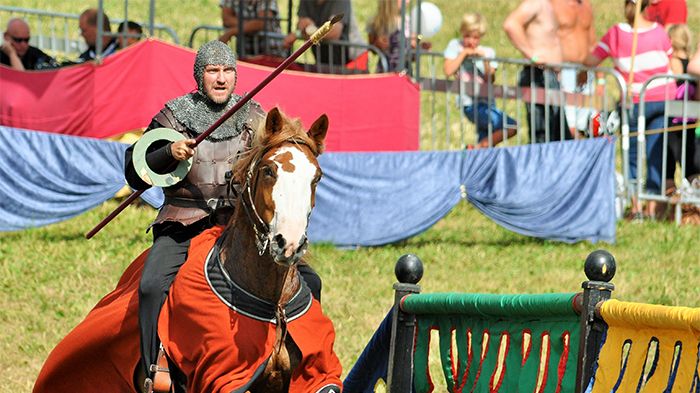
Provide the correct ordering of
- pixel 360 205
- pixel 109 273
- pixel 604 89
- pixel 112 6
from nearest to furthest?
pixel 109 273
pixel 360 205
pixel 604 89
pixel 112 6

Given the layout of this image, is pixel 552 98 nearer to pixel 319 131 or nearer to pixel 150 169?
pixel 150 169

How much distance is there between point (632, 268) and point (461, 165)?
5.98ft

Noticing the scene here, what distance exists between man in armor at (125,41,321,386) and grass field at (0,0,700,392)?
9.93ft

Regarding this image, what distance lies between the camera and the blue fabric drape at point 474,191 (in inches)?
498

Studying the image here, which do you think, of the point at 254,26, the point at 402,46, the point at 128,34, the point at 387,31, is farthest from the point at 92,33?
the point at 402,46

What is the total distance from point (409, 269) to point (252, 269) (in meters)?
1.13

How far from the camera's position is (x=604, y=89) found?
1377cm

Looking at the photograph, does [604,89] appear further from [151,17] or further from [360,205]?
[151,17]

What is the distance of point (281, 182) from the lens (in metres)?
6.17

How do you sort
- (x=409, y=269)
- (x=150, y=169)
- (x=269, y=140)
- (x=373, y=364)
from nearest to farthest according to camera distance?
1. (x=269, y=140)
2. (x=150, y=169)
3. (x=409, y=269)
4. (x=373, y=364)

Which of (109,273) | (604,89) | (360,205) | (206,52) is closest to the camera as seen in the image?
(206,52)

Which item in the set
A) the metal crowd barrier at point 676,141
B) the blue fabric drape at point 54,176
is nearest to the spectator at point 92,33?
the blue fabric drape at point 54,176

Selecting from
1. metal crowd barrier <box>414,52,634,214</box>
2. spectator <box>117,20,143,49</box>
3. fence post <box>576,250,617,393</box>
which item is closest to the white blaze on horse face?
fence post <box>576,250,617,393</box>

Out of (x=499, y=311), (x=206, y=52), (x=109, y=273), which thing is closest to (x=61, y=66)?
(x=109, y=273)
